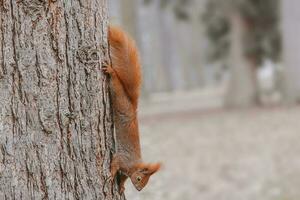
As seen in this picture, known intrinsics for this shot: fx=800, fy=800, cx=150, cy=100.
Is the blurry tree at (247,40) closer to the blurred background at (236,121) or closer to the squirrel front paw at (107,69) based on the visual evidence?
the blurred background at (236,121)

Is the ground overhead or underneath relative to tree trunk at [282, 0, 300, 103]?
underneath

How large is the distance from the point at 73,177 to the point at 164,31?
55539 millimetres

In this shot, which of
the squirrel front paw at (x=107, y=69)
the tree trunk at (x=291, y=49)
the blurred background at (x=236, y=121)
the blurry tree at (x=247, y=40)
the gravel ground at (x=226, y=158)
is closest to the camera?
the squirrel front paw at (x=107, y=69)

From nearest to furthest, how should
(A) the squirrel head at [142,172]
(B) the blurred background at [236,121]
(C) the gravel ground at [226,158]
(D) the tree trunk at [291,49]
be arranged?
(A) the squirrel head at [142,172] < (C) the gravel ground at [226,158] < (B) the blurred background at [236,121] < (D) the tree trunk at [291,49]

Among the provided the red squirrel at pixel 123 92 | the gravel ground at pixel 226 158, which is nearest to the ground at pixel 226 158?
the gravel ground at pixel 226 158

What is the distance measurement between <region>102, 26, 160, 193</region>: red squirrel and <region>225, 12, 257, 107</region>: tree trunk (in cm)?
1948

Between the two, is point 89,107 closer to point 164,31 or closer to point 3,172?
point 3,172

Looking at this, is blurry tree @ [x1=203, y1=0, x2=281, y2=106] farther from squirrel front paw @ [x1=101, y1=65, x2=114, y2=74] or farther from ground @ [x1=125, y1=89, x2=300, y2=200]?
squirrel front paw @ [x1=101, y1=65, x2=114, y2=74]

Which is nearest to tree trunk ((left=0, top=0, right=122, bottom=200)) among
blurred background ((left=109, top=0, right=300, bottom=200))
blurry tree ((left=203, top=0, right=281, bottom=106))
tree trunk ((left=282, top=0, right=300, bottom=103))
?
blurred background ((left=109, top=0, right=300, bottom=200))

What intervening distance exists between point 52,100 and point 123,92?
36 centimetres

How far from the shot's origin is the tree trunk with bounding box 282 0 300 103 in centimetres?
2136

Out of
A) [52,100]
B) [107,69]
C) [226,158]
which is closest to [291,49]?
[226,158]

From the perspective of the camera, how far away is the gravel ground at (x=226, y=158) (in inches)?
348

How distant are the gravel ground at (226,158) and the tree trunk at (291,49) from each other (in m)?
2.80
